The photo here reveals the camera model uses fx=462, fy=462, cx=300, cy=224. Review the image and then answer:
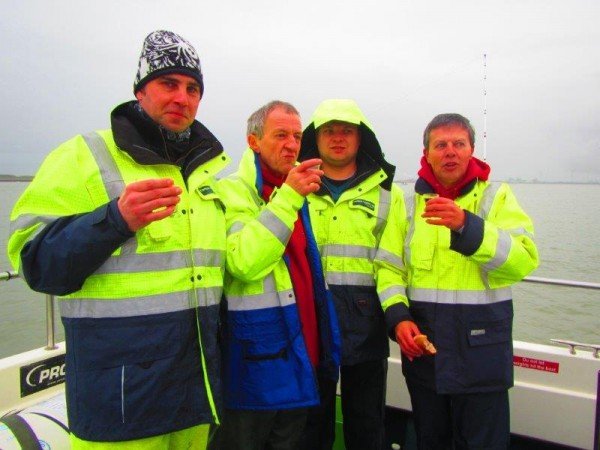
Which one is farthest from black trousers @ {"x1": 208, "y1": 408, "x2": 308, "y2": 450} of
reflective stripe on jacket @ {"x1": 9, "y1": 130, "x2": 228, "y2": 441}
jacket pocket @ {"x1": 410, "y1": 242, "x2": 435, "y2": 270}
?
jacket pocket @ {"x1": 410, "y1": 242, "x2": 435, "y2": 270}

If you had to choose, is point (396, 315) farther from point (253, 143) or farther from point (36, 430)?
point (36, 430)

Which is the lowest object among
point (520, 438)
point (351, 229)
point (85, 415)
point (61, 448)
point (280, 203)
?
point (520, 438)

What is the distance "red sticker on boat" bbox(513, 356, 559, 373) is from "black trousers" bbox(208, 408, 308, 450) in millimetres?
1545

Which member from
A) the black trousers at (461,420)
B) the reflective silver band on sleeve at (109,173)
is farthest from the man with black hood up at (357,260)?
the reflective silver band on sleeve at (109,173)

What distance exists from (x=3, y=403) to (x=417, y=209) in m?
2.28

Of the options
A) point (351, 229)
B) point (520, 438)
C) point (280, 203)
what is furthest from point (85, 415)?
point (520, 438)

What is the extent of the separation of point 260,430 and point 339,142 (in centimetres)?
144

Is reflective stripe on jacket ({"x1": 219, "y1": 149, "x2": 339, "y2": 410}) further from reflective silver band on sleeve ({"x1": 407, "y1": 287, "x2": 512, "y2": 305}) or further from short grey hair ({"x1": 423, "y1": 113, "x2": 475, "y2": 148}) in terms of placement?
short grey hair ({"x1": 423, "y1": 113, "x2": 475, "y2": 148})

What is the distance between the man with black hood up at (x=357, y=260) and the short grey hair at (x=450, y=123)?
0.33m

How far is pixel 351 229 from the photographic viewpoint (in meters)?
2.32

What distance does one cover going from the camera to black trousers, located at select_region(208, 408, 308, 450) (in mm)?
1884

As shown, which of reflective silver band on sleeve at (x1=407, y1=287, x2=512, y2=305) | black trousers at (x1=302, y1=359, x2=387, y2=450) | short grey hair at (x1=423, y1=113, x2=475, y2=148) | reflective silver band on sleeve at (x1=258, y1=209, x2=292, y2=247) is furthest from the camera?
black trousers at (x1=302, y1=359, x2=387, y2=450)

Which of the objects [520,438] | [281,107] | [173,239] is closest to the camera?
[173,239]

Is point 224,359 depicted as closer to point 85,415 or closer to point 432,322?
point 85,415
